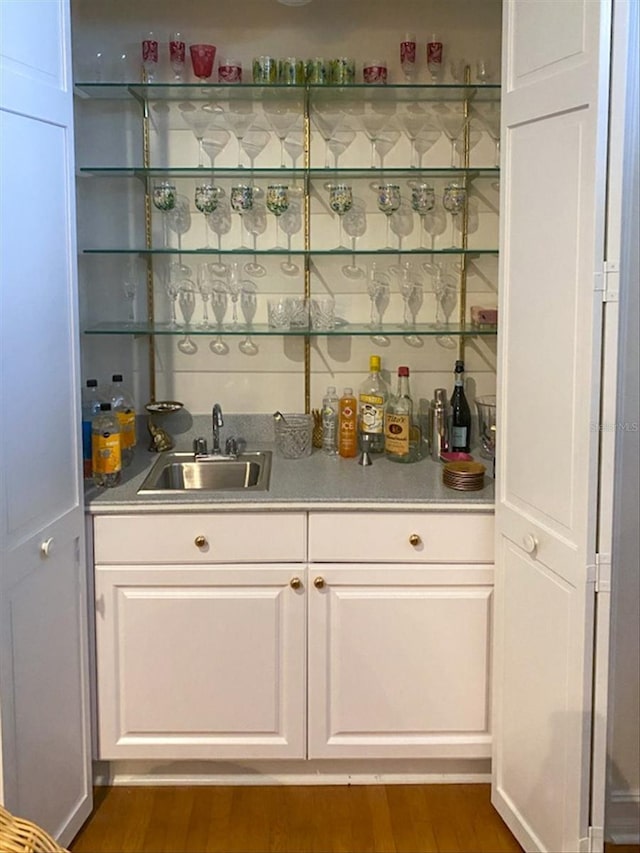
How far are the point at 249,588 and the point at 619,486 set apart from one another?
1.02m

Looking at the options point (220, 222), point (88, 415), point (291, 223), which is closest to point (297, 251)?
point (291, 223)

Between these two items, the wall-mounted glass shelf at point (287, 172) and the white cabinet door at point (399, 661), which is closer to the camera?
the white cabinet door at point (399, 661)

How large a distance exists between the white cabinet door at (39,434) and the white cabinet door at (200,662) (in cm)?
15

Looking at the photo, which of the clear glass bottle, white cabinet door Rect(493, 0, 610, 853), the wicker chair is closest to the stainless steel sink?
the clear glass bottle

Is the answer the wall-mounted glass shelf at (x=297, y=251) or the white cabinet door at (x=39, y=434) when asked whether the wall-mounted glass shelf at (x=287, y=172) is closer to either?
the wall-mounted glass shelf at (x=297, y=251)

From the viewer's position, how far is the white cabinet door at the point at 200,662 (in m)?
2.57

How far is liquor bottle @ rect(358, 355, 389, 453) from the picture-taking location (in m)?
2.96

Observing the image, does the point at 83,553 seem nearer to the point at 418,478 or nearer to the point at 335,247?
the point at 418,478

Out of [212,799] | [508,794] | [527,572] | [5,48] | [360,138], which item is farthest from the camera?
[360,138]

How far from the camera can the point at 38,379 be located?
214 centimetres

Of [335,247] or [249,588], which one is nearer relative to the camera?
[249,588]

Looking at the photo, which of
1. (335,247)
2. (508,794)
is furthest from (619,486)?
(335,247)

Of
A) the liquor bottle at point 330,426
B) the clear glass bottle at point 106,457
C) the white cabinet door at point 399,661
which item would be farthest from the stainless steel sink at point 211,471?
the white cabinet door at point 399,661

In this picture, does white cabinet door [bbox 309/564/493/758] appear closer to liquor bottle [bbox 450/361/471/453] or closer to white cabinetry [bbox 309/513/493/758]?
white cabinetry [bbox 309/513/493/758]
